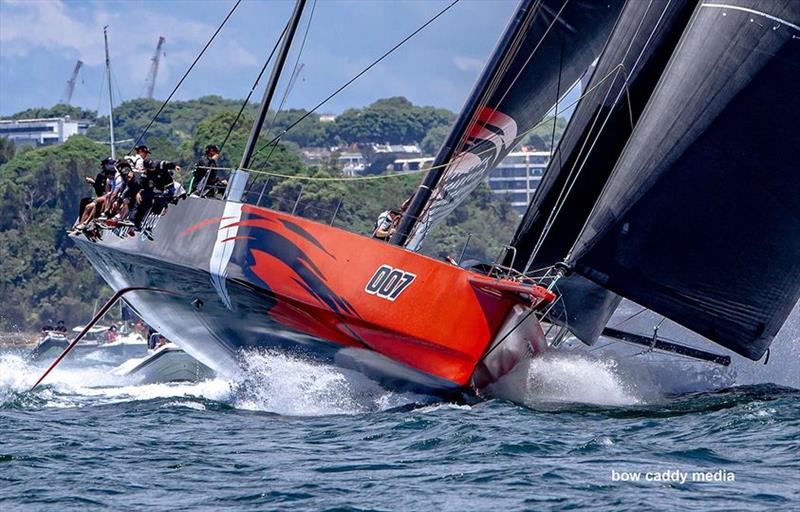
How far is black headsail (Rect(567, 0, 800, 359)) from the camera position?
37.4 ft

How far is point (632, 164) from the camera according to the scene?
11852 mm

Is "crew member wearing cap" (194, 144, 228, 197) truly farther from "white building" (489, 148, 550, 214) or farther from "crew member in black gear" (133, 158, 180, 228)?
"white building" (489, 148, 550, 214)

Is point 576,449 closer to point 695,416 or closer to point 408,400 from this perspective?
point 695,416

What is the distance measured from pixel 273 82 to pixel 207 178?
118 cm

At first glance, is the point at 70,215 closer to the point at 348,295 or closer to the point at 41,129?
the point at 348,295

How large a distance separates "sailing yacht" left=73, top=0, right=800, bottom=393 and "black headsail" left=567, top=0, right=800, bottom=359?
1 centimetres

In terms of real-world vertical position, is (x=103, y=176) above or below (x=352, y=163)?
above

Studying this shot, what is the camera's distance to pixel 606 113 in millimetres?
13875

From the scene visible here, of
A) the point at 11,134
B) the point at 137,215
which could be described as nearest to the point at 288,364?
the point at 137,215

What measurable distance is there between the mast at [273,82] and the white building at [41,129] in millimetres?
90092

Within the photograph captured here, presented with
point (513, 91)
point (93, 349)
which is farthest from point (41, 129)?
point (513, 91)

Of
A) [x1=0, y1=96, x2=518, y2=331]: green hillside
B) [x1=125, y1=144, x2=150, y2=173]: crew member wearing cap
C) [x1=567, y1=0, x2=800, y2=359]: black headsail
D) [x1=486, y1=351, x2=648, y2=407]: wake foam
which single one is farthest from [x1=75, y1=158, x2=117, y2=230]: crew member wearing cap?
[x1=0, y1=96, x2=518, y2=331]: green hillside

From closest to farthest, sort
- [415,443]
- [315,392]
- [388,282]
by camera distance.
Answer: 1. [415,443]
2. [388,282]
3. [315,392]

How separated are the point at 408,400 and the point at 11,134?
4106 inches
